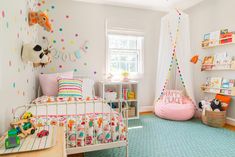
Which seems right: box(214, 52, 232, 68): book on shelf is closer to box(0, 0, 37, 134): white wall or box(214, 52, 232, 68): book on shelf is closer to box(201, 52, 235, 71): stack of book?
box(201, 52, 235, 71): stack of book

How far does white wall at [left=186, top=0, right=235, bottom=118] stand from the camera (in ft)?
10.3

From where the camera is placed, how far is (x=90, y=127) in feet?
5.41

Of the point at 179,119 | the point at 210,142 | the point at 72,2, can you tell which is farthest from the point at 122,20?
the point at 210,142

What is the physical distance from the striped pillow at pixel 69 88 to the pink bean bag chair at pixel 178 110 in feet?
5.70

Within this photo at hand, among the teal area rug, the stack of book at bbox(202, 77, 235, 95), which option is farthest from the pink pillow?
the stack of book at bbox(202, 77, 235, 95)

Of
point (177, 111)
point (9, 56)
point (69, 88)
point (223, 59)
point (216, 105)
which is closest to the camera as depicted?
point (9, 56)

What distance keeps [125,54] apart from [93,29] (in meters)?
0.92

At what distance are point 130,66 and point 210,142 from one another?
228 centimetres

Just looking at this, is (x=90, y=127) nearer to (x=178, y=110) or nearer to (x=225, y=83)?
(x=178, y=110)

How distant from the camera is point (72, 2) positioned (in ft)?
11.5

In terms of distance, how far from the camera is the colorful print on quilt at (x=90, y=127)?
162cm

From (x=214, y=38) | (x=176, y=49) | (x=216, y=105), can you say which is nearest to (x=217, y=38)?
(x=214, y=38)

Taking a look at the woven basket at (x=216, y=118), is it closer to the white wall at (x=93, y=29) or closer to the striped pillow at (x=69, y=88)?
the white wall at (x=93, y=29)

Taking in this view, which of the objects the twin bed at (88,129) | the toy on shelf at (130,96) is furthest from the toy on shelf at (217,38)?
the twin bed at (88,129)
